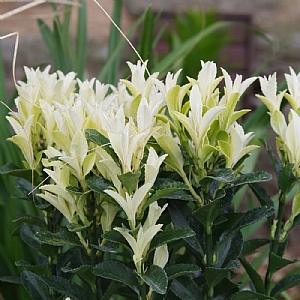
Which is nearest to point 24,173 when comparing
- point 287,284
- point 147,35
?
point 287,284

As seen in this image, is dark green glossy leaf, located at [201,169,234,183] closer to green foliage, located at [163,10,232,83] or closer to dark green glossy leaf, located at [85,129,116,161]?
dark green glossy leaf, located at [85,129,116,161]

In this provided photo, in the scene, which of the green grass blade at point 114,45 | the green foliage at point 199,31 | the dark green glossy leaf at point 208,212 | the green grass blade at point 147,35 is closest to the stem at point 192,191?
the dark green glossy leaf at point 208,212

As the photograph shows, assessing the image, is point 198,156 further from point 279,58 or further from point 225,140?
point 279,58

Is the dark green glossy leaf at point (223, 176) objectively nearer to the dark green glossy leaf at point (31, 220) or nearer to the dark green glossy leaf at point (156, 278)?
the dark green glossy leaf at point (156, 278)

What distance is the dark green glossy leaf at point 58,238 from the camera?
25.0 inches

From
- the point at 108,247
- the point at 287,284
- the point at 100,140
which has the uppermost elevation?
the point at 100,140

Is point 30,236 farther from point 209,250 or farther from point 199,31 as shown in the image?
point 199,31

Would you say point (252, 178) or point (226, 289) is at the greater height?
point (252, 178)

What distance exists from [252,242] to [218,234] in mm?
97

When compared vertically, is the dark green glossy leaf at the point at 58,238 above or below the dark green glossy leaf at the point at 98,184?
below

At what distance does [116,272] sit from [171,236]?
77 mm

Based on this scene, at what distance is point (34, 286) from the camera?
0.75 meters

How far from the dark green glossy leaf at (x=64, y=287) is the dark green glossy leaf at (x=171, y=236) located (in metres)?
0.13

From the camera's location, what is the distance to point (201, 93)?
0.66m
